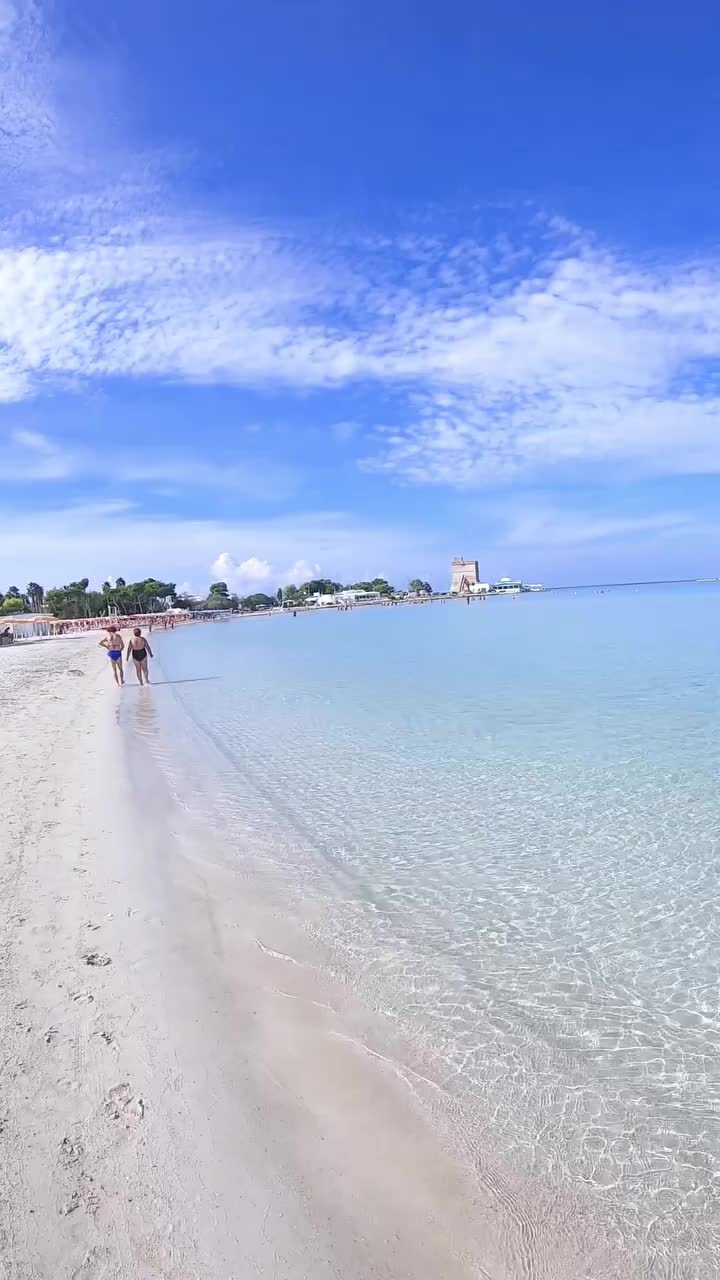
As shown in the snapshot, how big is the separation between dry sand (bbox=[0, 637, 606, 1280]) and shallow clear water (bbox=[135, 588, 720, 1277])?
50cm

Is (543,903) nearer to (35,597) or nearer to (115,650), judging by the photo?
(115,650)

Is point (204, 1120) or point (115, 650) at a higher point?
point (115, 650)

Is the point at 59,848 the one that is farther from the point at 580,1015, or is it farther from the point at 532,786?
the point at 532,786

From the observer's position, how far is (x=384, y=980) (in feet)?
16.3

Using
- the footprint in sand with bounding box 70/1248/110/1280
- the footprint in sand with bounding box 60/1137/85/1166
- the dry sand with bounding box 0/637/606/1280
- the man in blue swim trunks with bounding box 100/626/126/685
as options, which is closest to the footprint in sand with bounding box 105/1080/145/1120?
the dry sand with bounding box 0/637/606/1280

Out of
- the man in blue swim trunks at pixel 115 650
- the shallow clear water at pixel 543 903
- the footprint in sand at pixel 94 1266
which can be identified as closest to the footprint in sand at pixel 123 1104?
the footprint in sand at pixel 94 1266

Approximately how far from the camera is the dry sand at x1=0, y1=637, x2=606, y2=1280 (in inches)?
109

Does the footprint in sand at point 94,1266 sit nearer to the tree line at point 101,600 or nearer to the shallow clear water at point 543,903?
the shallow clear water at point 543,903

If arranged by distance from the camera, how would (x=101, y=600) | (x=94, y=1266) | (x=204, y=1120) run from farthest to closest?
1. (x=101, y=600)
2. (x=204, y=1120)
3. (x=94, y=1266)

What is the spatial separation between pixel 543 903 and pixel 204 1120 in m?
3.60

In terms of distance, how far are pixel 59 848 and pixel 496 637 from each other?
122 feet

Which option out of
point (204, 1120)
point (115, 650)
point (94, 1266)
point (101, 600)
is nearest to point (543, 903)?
point (204, 1120)

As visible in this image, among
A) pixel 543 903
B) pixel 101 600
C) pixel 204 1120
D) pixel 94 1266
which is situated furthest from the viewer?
pixel 101 600

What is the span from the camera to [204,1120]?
346cm
